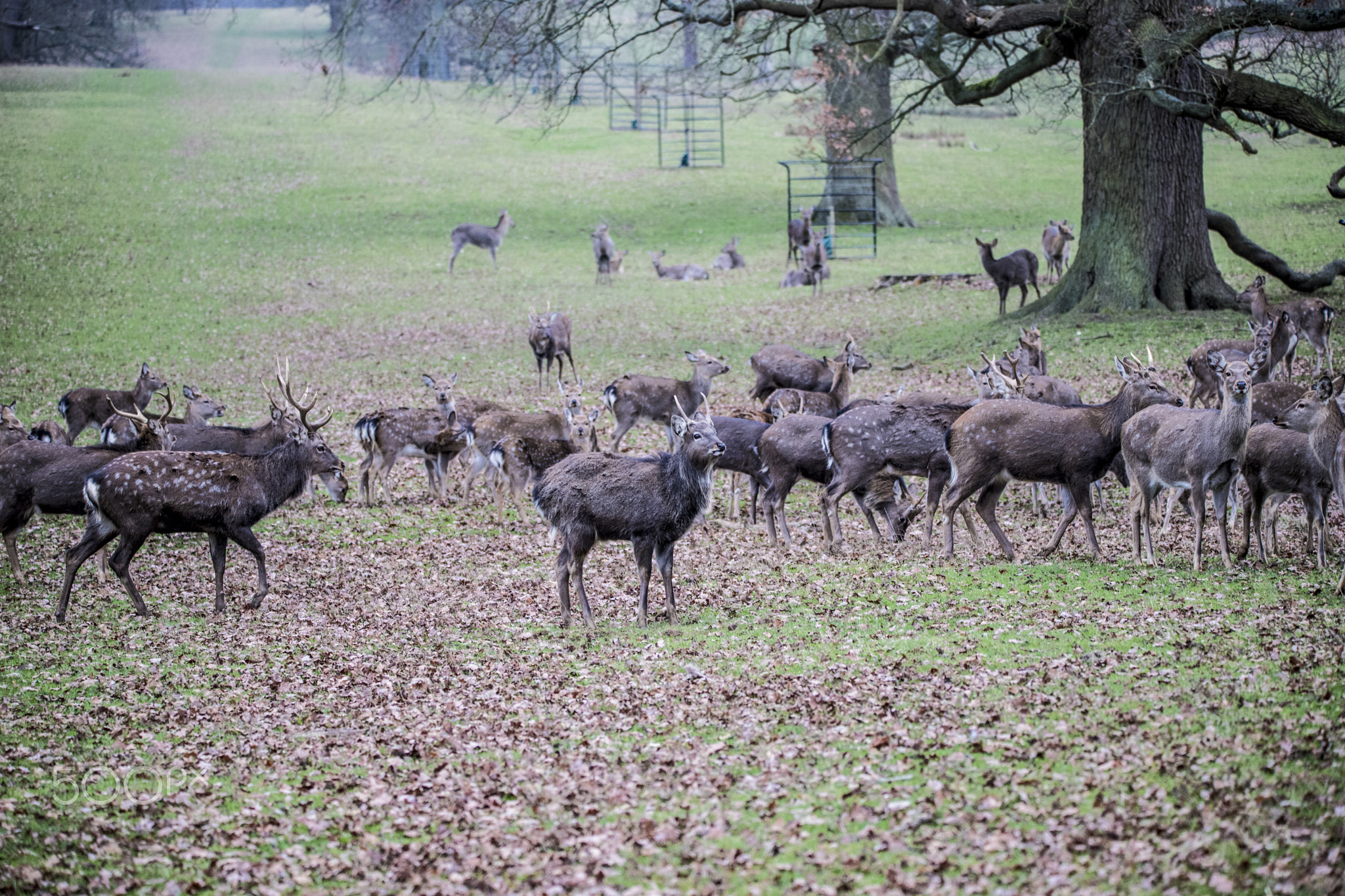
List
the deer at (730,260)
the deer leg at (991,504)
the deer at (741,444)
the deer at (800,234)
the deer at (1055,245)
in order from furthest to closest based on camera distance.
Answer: the deer at (730,260)
the deer at (800,234)
the deer at (1055,245)
the deer at (741,444)
the deer leg at (991,504)

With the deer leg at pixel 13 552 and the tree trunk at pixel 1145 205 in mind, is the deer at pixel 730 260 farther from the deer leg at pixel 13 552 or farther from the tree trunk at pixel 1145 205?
the deer leg at pixel 13 552

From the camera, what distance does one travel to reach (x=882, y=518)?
495 inches

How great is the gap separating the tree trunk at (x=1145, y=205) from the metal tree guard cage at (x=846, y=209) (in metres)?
11.3

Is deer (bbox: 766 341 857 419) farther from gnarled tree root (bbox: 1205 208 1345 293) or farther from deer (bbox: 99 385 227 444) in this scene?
gnarled tree root (bbox: 1205 208 1345 293)

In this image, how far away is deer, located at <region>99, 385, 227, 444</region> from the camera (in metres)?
12.7

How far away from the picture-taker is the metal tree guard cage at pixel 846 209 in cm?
3061

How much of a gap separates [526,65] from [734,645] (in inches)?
608

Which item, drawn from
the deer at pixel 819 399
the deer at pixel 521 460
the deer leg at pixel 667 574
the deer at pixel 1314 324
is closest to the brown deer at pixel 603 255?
the deer at pixel 819 399

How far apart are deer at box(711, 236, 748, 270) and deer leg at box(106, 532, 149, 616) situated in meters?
21.2

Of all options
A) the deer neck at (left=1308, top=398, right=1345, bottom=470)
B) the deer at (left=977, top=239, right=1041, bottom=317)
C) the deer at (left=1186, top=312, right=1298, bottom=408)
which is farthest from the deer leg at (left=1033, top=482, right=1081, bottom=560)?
the deer at (left=977, top=239, right=1041, bottom=317)

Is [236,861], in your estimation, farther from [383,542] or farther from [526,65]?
[526,65]

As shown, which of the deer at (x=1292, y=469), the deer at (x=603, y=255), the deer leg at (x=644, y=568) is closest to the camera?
the deer leg at (x=644, y=568)

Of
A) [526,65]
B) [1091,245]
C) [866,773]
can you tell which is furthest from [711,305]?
[866,773]

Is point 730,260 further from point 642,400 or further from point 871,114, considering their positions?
point 642,400
